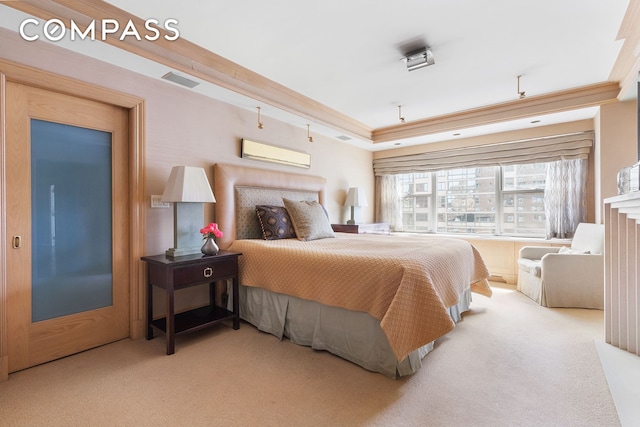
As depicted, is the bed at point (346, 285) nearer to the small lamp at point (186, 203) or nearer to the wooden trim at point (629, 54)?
the small lamp at point (186, 203)

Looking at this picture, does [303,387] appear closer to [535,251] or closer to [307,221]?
[307,221]

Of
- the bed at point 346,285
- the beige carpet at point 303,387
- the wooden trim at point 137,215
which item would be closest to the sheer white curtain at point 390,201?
the bed at point 346,285

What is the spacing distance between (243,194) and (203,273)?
1.10m

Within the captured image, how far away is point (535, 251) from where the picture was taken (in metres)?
3.87

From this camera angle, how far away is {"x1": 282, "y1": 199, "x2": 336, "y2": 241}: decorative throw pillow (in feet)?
10.6

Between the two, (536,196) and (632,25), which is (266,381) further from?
(536,196)

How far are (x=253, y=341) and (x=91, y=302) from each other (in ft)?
4.36

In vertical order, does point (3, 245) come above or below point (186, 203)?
below

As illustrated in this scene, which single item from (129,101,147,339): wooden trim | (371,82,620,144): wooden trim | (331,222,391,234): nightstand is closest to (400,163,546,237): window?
(331,222,391,234): nightstand

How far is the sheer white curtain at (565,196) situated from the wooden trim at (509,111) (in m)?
0.97

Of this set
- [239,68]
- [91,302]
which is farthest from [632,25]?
[91,302]

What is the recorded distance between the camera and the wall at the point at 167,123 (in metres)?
2.08

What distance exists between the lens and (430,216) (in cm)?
551

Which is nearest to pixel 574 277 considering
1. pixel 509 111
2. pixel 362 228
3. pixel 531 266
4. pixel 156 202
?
pixel 531 266
